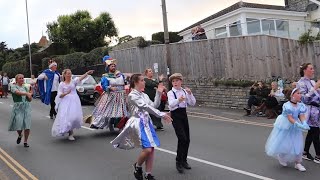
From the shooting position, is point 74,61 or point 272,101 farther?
point 74,61

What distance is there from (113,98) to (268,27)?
10.1m

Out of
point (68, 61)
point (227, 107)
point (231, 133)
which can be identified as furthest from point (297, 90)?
point (68, 61)

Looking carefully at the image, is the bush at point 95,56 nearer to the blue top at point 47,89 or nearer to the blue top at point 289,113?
the blue top at point 47,89

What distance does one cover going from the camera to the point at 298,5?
96.3 ft

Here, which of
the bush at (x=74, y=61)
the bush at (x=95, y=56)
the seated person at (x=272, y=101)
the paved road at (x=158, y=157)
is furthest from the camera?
the bush at (x=74, y=61)

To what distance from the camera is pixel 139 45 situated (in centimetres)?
2719

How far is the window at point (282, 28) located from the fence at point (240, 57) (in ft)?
3.23

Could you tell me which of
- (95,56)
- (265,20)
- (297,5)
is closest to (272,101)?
(265,20)

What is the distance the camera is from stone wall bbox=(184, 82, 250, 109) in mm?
18678

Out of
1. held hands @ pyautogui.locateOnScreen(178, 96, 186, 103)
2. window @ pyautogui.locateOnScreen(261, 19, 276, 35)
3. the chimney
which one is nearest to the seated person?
window @ pyautogui.locateOnScreen(261, 19, 276, 35)

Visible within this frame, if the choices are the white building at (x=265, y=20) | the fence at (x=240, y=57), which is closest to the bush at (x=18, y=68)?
the white building at (x=265, y=20)

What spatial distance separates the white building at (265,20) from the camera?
19.2 metres

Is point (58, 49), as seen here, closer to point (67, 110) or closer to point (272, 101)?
point (272, 101)

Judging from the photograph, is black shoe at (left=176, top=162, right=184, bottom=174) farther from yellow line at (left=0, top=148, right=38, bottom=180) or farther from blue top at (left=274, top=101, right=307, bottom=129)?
yellow line at (left=0, top=148, right=38, bottom=180)
